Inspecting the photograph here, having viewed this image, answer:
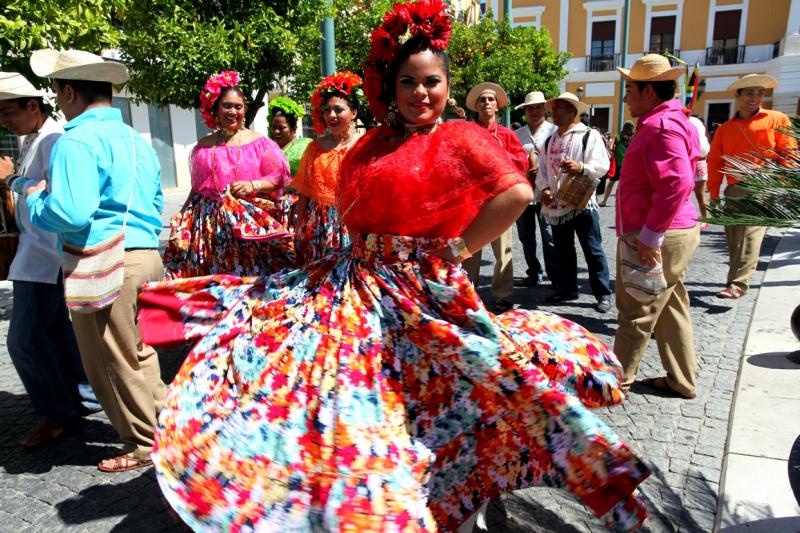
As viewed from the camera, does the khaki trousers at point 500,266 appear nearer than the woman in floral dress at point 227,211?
No

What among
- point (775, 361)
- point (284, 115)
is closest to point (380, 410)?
point (775, 361)

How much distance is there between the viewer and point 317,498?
1716mm

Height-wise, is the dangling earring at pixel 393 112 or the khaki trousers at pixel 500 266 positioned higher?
the dangling earring at pixel 393 112

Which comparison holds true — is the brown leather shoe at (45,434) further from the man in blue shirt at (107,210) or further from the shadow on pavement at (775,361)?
the shadow on pavement at (775,361)

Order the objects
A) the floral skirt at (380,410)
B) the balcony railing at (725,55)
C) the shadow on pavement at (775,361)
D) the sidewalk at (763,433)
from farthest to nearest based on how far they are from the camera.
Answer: the balcony railing at (725,55)
the shadow on pavement at (775,361)
the sidewalk at (763,433)
the floral skirt at (380,410)

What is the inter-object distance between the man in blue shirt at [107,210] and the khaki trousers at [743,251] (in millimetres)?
5259

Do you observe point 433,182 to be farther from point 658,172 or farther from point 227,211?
point 227,211

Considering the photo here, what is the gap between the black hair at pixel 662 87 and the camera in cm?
334

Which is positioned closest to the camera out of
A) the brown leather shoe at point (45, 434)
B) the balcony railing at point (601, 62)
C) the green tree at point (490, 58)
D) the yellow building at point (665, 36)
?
the brown leather shoe at point (45, 434)

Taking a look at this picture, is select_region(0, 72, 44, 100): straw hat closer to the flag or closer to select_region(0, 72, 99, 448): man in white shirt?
select_region(0, 72, 99, 448): man in white shirt

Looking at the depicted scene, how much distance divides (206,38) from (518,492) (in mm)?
4814

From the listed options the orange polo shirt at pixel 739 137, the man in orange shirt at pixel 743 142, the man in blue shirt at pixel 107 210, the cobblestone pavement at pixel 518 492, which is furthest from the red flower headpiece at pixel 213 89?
the man in orange shirt at pixel 743 142

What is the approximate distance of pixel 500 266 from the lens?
18.4 feet

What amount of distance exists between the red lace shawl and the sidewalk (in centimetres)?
176
